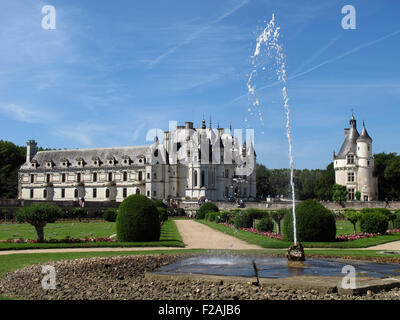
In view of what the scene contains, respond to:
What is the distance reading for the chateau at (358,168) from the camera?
207 feet

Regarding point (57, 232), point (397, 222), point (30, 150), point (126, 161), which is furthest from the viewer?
point (30, 150)

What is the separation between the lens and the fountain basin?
28.3 feet

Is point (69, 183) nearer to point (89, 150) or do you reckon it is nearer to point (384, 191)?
point (89, 150)

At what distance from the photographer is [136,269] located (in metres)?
11.5

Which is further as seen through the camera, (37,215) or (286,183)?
(286,183)

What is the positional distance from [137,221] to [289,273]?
972 cm

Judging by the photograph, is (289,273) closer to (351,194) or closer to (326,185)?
(351,194)

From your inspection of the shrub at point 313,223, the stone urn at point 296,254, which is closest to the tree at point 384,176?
the shrub at point 313,223

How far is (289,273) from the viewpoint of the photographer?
982 centimetres

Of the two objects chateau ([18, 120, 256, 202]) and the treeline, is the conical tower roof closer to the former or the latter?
the treeline

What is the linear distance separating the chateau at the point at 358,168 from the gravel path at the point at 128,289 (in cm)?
5670

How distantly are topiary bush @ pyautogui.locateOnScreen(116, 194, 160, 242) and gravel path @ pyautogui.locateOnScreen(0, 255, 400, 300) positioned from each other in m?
6.99

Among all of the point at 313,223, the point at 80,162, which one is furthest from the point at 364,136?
the point at 313,223
